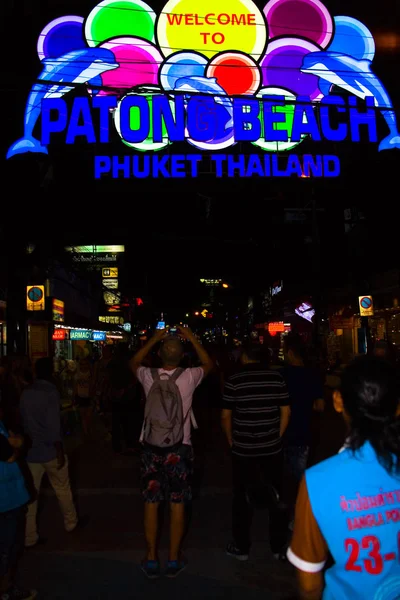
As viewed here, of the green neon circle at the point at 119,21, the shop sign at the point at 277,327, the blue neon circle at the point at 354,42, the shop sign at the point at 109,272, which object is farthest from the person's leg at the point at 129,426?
the shop sign at the point at 277,327

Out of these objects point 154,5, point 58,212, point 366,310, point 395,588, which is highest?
point 154,5

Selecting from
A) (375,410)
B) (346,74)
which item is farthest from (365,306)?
(375,410)

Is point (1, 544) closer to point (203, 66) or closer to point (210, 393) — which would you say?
point (210, 393)

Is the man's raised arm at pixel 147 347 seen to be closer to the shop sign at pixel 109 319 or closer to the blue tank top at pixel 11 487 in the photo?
the blue tank top at pixel 11 487

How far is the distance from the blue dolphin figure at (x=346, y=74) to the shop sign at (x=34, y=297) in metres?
10.6

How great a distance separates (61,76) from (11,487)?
16868 mm

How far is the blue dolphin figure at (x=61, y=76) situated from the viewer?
58.1 feet

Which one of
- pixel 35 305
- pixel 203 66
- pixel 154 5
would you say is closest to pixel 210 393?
pixel 35 305

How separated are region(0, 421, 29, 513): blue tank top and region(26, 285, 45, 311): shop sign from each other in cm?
1215

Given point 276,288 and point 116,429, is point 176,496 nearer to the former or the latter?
point 116,429

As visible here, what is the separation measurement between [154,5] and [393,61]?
1063 centimetres

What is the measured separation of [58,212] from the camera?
64.8ft

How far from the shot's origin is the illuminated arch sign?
1803cm

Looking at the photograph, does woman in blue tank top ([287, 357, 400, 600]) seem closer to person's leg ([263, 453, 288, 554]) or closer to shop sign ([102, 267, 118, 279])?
person's leg ([263, 453, 288, 554])
